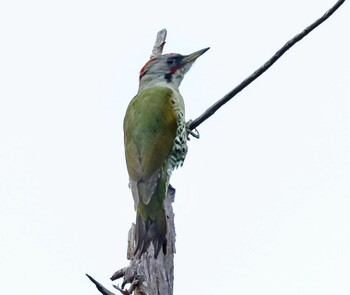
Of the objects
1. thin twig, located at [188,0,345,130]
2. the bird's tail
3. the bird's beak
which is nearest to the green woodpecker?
the bird's tail

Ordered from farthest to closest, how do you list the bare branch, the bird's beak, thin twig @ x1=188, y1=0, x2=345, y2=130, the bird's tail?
the bird's beak
the bare branch
thin twig @ x1=188, y1=0, x2=345, y2=130
the bird's tail

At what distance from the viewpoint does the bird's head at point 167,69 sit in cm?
842

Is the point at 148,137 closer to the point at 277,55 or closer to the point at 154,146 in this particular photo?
the point at 154,146

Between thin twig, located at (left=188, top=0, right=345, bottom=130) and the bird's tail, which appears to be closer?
the bird's tail

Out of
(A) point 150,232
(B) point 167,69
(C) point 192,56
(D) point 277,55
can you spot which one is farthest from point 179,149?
(C) point 192,56

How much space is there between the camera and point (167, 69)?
8461mm

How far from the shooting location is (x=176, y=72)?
855 cm

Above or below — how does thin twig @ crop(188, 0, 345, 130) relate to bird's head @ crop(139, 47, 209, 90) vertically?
below

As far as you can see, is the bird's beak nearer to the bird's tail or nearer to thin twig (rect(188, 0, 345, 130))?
thin twig (rect(188, 0, 345, 130))

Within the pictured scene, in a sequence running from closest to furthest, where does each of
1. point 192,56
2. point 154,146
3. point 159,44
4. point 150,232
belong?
point 150,232 → point 154,146 → point 159,44 → point 192,56

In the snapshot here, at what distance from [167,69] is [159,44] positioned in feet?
1.60

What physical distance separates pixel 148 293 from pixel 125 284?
155 mm

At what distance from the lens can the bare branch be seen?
7.84 metres

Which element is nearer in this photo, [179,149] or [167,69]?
[179,149]
